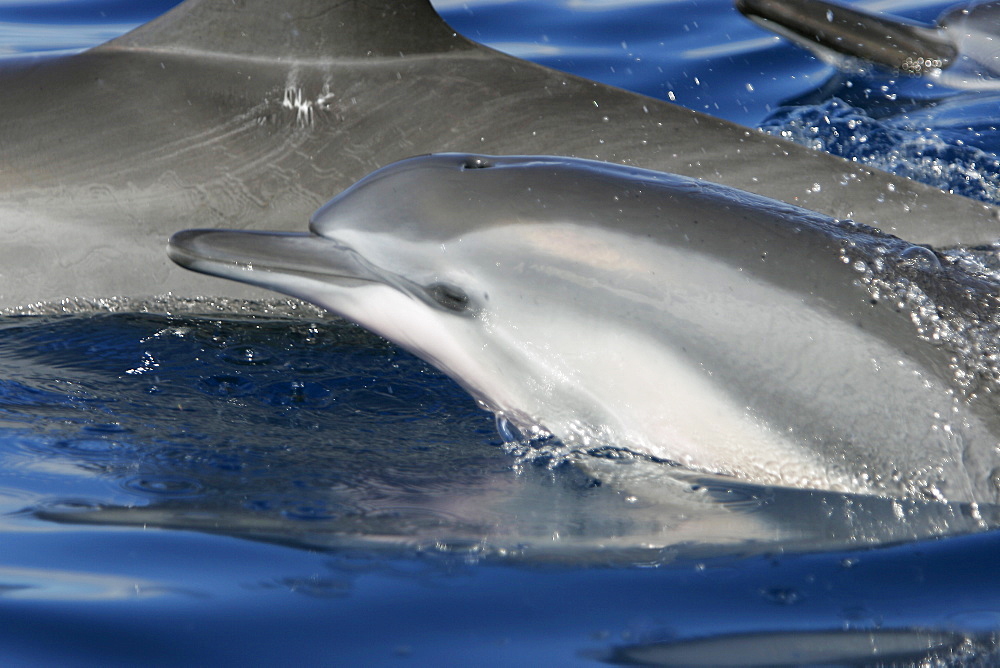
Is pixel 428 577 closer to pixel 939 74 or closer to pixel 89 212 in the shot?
pixel 89 212

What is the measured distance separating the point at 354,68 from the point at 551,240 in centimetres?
198

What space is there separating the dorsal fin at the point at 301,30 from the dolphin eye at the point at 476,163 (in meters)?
1.61

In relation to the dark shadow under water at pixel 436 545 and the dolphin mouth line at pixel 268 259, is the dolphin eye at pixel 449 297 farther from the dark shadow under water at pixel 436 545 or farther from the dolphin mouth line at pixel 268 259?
the dark shadow under water at pixel 436 545

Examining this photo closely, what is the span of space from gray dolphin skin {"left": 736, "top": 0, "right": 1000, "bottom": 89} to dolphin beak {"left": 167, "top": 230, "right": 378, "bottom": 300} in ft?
15.9

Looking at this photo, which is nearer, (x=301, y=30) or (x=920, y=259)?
(x=920, y=259)

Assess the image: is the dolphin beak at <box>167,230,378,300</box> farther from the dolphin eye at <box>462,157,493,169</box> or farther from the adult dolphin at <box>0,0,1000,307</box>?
the adult dolphin at <box>0,0,1000,307</box>

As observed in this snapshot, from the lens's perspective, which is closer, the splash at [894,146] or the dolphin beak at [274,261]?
the dolphin beak at [274,261]

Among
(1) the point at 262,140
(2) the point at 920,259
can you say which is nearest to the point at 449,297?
(2) the point at 920,259

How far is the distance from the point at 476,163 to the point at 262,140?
1.66 m

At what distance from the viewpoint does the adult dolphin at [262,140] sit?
4.66 meters

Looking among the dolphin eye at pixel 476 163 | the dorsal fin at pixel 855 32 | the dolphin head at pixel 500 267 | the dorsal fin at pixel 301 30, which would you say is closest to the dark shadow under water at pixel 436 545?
the dolphin head at pixel 500 267

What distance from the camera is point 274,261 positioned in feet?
10.7

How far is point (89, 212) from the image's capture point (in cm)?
472

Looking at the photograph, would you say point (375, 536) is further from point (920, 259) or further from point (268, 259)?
point (920, 259)
